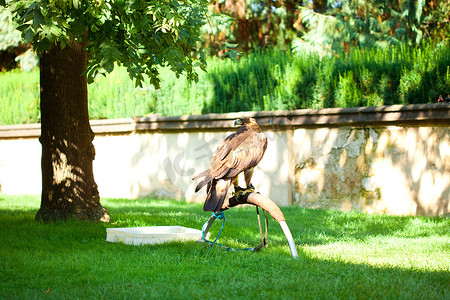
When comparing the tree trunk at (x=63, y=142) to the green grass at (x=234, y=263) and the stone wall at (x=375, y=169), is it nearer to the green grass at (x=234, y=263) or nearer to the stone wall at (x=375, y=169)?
the green grass at (x=234, y=263)

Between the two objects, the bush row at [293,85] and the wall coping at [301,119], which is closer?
the wall coping at [301,119]

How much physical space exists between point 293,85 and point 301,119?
116 centimetres

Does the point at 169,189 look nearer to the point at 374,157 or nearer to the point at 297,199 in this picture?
the point at 297,199

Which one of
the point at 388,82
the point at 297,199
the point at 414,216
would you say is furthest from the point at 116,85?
the point at 414,216

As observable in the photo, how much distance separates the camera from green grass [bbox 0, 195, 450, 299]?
4426 mm

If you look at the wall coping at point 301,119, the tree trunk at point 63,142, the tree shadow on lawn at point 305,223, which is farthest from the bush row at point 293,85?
the tree trunk at point 63,142

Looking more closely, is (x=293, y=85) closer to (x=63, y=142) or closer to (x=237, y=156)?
(x=63, y=142)

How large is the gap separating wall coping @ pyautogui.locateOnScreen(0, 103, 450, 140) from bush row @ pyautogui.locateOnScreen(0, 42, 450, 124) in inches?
29.3

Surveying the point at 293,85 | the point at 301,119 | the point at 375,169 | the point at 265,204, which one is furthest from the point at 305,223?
the point at 293,85

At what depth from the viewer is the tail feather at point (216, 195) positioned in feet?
17.5

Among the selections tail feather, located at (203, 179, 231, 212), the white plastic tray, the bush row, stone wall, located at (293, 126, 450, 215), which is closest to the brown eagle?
tail feather, located at (203, 179, 231, 212)

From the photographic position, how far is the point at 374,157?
9.59 m

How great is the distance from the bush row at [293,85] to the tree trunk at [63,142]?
399 cm

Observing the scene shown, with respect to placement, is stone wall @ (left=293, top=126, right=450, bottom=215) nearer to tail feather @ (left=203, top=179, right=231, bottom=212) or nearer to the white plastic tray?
the white plastic tray
